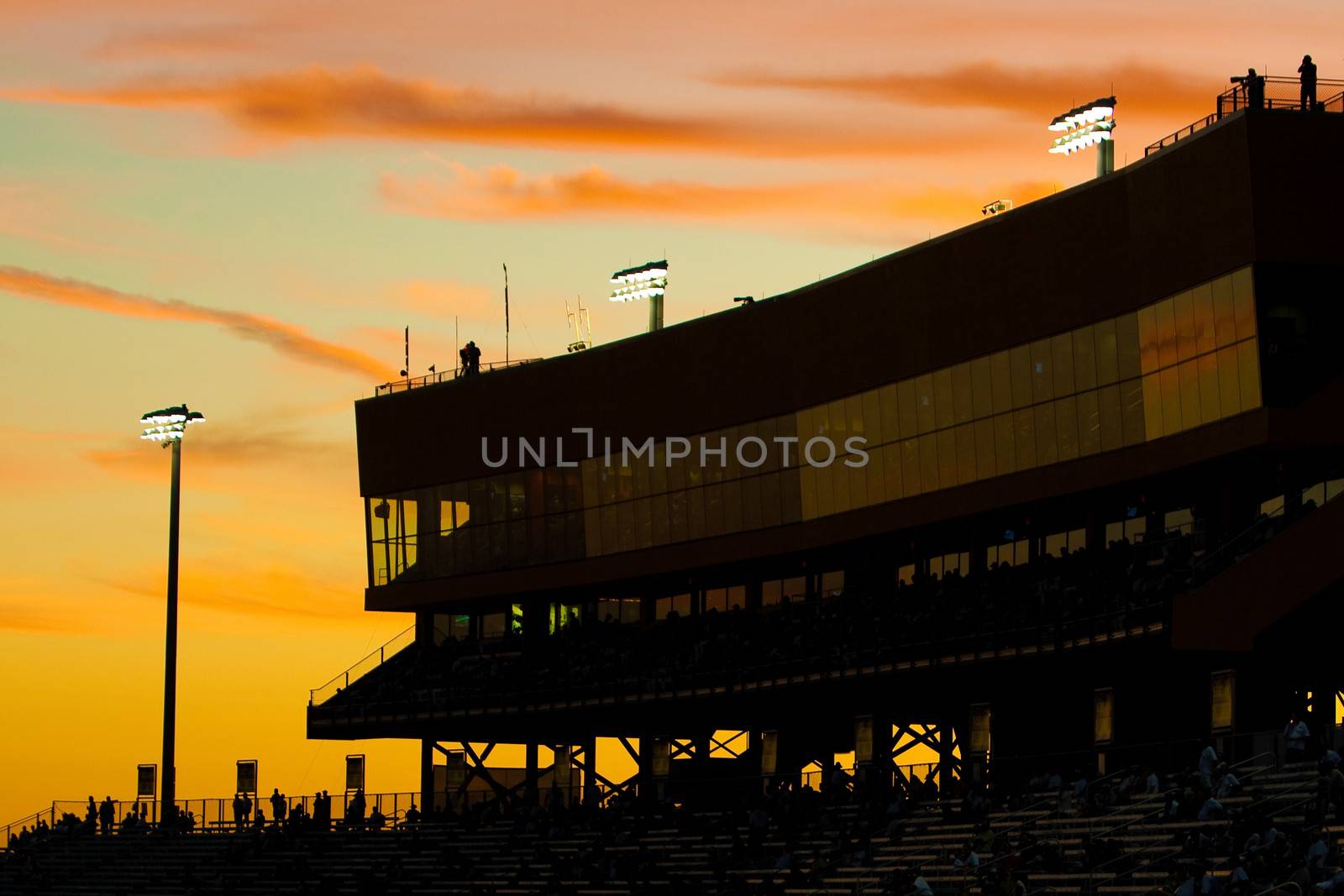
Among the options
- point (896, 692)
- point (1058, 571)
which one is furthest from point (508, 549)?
point (1058, 571)

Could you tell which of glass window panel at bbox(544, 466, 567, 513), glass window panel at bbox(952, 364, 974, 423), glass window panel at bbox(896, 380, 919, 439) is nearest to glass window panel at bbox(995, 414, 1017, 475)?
glass window panel at bbox(952, 364, 974, 423)

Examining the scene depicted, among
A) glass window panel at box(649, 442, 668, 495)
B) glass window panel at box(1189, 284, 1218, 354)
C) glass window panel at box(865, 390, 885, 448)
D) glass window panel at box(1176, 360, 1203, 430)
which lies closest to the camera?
glass window panel at box(1189, 284, 1218, 354)

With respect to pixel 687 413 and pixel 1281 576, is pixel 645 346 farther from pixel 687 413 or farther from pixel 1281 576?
pixel 1281 576

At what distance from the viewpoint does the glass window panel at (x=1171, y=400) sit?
59.8 m

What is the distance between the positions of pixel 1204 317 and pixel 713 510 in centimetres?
2209

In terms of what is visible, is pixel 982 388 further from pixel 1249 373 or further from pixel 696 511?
pixel 696 511

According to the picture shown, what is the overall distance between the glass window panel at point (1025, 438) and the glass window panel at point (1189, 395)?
5.69 meters

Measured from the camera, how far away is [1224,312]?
57906 mm

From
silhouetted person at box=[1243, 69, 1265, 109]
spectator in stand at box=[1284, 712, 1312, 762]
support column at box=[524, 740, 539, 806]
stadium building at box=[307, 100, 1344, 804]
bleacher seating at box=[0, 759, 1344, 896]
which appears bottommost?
bleacher seating at box=[0, 759, 1344, 896]

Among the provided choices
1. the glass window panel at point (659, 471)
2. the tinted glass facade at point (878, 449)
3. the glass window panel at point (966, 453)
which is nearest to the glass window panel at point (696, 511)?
the tinted glass facade at point (878, 449)

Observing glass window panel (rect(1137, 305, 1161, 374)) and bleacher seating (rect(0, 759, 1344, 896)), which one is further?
glass window panel (rect(1137, 305, 1161, 374))

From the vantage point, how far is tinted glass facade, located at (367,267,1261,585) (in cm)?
5934

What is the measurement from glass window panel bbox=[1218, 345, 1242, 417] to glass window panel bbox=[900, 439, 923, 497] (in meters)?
12.0

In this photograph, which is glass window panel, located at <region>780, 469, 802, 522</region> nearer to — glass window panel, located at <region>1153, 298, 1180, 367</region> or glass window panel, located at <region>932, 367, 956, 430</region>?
glass window panel, located at <region>932, 367, 956, 430</region>
